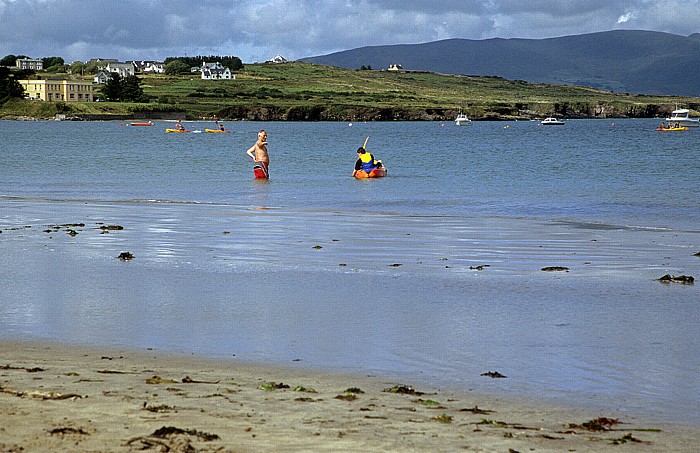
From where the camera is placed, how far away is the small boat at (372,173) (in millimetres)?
42688

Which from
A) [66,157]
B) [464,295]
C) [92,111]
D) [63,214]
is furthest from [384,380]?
[92,111]

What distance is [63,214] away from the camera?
24.3m

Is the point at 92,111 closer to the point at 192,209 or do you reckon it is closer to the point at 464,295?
the point at 192,209

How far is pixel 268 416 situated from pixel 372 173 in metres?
36.5

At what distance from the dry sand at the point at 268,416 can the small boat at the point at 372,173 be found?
112 feet

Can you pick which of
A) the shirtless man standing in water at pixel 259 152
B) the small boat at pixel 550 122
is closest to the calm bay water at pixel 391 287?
the shirtless man standing in water at pixel 259 152

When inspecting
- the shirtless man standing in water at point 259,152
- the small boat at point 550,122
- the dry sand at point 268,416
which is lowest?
→ the dry sand at point 268,416

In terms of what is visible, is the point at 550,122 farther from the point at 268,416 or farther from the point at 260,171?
the point at 268,416

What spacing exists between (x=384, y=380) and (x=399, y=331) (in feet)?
6.84

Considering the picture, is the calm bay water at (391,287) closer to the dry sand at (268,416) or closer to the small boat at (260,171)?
the dry sand at (268,416)

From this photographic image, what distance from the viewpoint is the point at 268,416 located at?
6.98 metres

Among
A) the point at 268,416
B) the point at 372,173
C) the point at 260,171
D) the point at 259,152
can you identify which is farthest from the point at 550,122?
the point at 268,416

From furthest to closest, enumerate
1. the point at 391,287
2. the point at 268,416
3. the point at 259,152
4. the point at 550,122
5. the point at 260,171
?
the point at 550,122 → the point at 260,171 → the point at 259,152 → the point at 391,287 → the point at 268,416

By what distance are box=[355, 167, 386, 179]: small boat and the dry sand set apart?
34.2 meters
